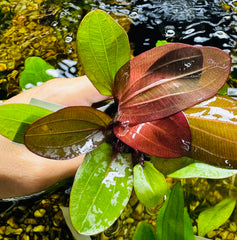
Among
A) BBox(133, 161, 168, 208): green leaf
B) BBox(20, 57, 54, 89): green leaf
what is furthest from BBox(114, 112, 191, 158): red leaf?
BBox(20, 57, 54, 89): green leaf

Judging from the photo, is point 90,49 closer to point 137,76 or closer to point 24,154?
point 137,76

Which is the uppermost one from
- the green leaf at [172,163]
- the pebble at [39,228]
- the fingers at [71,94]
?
the fingers at [71,94]

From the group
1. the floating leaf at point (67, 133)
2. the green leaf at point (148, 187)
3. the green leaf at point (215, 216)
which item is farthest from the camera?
the green leaf at point (215, 216)

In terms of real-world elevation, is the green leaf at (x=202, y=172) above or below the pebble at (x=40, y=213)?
above

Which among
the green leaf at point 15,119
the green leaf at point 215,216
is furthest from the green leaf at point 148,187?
the green leaf at point 215,216

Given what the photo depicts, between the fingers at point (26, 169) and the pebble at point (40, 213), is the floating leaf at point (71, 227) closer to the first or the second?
the pebble at point (40, 213)

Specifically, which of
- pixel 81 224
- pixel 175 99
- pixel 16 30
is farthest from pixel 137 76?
pixel 16 30

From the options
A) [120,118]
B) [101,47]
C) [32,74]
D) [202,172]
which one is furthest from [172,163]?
[32,74]
